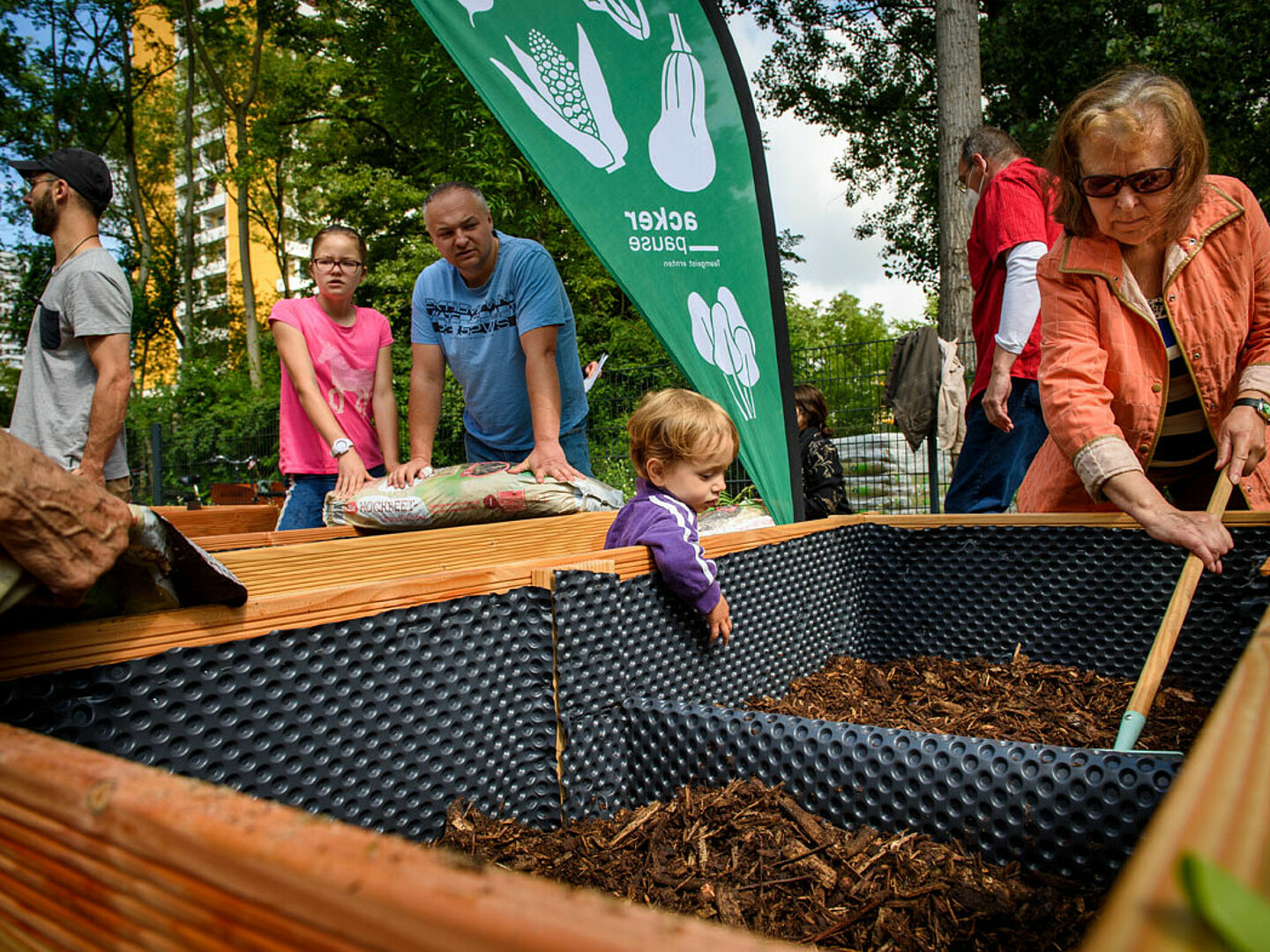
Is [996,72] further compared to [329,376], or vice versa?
[996,72]

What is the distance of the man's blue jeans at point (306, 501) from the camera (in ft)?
10.4

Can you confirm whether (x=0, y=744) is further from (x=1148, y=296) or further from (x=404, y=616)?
(x=1148, y=296)

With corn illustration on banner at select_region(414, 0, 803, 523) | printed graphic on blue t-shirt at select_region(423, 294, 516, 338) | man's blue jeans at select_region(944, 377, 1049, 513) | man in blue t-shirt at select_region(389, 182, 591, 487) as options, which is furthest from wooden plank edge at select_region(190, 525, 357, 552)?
man's blue jeans at select_region(944, 377, 1049, 513)

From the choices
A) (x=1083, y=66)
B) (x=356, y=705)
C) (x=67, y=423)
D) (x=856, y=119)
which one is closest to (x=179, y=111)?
(x=856, y=119)

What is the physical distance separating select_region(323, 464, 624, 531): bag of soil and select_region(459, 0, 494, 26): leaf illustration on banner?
49.4 inches

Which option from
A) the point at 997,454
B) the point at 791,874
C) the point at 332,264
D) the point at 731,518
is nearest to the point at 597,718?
the point at 791,874

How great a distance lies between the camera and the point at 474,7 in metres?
2.38

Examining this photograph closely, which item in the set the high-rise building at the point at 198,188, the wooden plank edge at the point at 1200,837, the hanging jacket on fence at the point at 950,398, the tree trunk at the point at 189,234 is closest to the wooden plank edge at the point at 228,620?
the wooden plank edge at the point at 1200,837

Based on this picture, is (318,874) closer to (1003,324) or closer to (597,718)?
(597,718)

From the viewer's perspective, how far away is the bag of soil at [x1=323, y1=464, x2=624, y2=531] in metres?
2.39

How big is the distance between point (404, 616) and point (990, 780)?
883mm

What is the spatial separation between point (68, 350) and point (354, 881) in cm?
278

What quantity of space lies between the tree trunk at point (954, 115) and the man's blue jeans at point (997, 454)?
5.50m

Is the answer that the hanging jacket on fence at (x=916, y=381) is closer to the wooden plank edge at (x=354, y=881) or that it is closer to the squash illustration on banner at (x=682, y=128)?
the squash illustration on banner at (x=682, y=128)
